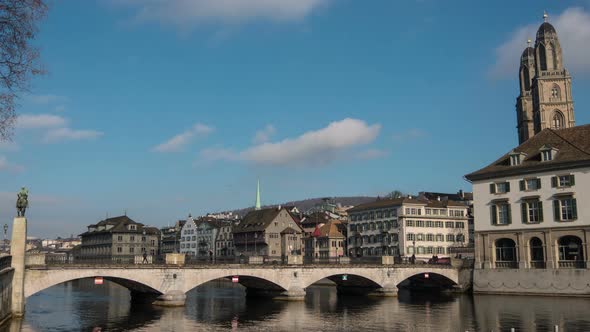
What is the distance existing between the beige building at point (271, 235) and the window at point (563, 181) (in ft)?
240

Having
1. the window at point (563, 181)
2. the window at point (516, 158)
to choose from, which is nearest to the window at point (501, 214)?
the window at point (516, 158)

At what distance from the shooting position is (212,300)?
66250 millimetres

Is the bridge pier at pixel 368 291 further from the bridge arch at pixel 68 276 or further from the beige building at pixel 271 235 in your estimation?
the beige building at pixel 271 235

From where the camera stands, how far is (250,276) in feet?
194

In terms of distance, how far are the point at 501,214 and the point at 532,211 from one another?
3.96 metres

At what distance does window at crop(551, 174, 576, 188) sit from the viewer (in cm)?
6346

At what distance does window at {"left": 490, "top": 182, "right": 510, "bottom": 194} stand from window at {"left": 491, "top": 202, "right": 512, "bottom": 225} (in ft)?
4.70

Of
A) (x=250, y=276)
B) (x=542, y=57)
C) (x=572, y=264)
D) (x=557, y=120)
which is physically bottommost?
(x=250, y=276)

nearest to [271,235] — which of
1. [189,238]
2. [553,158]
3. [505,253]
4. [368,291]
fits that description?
[189,238]

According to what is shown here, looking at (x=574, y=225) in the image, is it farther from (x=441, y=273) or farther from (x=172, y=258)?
(x=172, y=258)

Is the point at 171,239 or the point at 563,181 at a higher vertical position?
the point at 563,181

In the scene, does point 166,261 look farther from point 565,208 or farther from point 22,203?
point 565,208

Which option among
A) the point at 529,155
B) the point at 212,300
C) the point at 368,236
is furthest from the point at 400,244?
the point at 212,300

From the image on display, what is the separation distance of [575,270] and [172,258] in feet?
137
